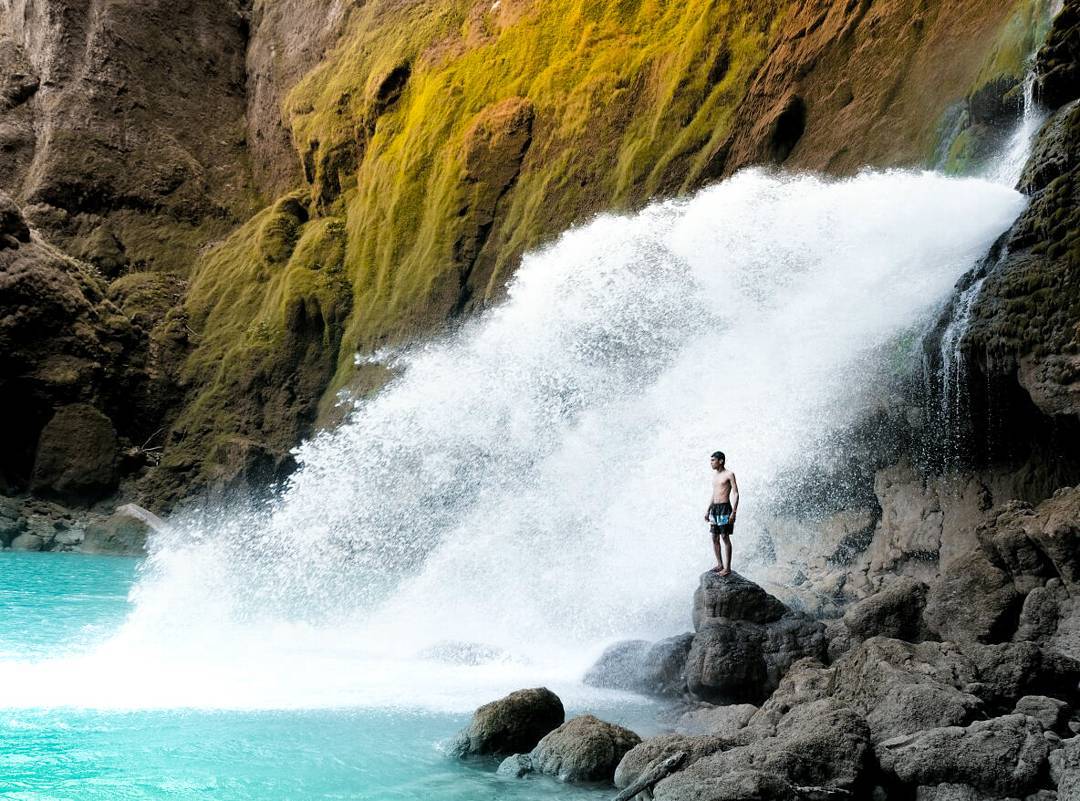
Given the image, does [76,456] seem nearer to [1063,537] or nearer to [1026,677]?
Result: [1063,537]

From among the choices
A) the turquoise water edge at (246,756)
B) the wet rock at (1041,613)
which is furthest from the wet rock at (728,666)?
the wet rock at (1041,613)

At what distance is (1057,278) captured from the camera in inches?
399

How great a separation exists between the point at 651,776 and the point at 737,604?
4.08 m

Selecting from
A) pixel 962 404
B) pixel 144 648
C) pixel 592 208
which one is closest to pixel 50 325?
pixel 592 208

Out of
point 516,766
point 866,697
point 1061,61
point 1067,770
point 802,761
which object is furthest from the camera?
point 1061,61

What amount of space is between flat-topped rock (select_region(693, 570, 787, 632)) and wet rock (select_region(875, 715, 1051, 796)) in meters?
4.00

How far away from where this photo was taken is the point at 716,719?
8242 millimetres

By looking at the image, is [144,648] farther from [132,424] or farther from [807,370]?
[132,424]

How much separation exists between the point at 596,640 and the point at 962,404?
5271 millimetres

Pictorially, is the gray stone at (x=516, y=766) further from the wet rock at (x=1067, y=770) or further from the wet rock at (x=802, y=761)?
the wet rock at (x=1067, y=770)

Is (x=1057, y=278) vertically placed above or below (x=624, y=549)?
above

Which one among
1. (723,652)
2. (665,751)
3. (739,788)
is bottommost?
(739,788)

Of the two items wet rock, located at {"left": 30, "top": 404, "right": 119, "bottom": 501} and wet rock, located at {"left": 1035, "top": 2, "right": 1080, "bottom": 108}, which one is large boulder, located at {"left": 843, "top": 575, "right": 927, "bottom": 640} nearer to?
wet rock, located at {"left": 1035, "top": 2, "right": 1080, "bottom": 108}

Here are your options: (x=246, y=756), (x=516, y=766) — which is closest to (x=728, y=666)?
(x=516, y=766)
